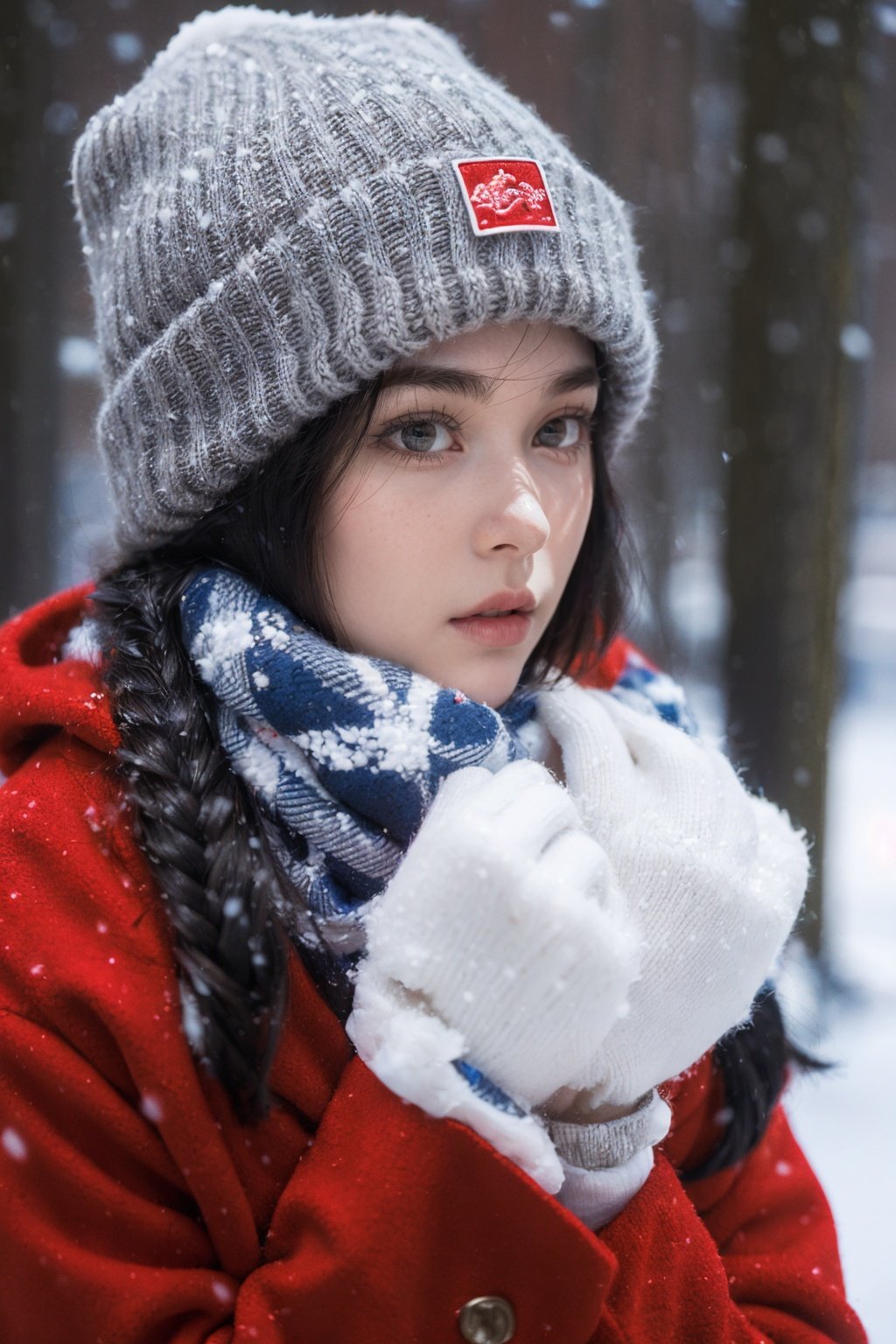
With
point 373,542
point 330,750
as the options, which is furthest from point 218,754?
point 373,542

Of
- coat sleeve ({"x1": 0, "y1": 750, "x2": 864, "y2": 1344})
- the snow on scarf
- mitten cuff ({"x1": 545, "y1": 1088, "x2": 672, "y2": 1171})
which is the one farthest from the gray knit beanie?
mitten cuff ({"x1": 545, "y1": 1088, "x2": 672, "y2": 1171})

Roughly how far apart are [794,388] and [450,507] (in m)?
1.56

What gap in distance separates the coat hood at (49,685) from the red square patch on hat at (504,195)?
649 mm

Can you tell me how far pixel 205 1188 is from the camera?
3.30 feet

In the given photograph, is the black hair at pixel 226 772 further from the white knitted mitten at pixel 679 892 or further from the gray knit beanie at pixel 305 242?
the white knitted mitten at pixel 679 892

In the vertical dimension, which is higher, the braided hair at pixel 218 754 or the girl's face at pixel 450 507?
the girl's face at pixel 450 507

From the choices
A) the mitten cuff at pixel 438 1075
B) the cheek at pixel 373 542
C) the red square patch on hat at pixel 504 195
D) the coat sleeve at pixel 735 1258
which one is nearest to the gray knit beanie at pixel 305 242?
the red square patch on hat at pixel 504 195

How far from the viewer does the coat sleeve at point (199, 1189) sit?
3.15ft

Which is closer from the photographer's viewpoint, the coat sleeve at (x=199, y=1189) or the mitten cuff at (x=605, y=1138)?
the coat sleeve at (x=199, y=1189)

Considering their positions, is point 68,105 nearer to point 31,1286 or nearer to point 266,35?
point 266,35

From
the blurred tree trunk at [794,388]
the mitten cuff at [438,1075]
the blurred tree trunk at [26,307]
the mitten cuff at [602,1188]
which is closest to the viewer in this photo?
the mitten cuff at [438,1075]

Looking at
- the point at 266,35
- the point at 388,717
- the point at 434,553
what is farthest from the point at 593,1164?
the point at 266,35

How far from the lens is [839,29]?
2.30 m

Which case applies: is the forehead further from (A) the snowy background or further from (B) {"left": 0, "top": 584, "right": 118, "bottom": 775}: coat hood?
(A) the snowy background
